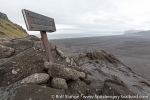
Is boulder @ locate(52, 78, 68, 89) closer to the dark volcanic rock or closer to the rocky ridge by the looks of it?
the rocky ridge

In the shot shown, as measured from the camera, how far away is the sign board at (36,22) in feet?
19.7

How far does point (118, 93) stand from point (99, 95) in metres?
1.60

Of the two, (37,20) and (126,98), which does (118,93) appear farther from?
(37,20)

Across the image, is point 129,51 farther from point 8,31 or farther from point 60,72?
point 8,31

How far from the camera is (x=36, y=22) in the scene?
267 inches

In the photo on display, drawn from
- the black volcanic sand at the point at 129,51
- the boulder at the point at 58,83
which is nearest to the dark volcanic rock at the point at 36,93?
the boulder at the point at 58,83

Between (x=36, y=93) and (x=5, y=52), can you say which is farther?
(x=5, y=52)

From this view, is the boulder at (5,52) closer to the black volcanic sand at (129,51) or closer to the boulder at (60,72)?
the boulder at (60,72)

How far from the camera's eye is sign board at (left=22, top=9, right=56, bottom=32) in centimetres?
601

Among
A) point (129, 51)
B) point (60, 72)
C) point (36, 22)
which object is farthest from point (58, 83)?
point (129, 51)

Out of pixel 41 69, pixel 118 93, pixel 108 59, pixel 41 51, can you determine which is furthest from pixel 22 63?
pixel 108 59

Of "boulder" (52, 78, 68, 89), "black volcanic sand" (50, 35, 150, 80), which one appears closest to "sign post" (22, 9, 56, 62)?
"boulder" (52, 78, 68, 89)

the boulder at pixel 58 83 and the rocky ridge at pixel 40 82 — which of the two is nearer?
the rocky ridge at pixel 40 82

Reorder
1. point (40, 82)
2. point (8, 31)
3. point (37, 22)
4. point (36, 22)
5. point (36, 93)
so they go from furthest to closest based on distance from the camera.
Answer: point (8, 31)
point (37, 22)
point (36, 22)
point (40, 82)
point (36, 93)
